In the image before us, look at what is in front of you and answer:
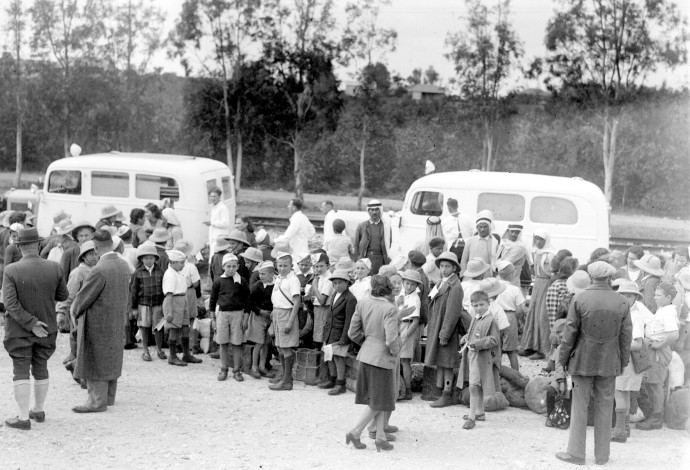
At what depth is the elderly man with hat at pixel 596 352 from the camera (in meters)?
7.12

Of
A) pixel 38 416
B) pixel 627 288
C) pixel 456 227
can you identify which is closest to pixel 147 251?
pixel 38 416

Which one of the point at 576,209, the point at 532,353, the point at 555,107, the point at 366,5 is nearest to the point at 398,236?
the point at 576,209

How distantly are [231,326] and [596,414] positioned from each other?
14.1 feet

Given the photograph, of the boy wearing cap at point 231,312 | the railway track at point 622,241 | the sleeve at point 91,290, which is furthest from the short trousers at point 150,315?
the railway track at point 622,241

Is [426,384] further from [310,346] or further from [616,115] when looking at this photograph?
[616,115]

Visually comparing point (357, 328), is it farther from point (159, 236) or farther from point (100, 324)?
point (159, 236)

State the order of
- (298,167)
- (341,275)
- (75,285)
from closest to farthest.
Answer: (341,275) < (75,285) < (298,167)

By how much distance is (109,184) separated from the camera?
16906mm

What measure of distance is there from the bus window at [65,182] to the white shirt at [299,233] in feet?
18.5

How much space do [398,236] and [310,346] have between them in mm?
5847

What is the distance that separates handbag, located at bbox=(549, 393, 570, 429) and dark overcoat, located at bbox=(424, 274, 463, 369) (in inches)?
44.8

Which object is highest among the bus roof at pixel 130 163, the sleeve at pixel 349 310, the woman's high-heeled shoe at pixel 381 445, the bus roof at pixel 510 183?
the bus roof at pixel 130 163

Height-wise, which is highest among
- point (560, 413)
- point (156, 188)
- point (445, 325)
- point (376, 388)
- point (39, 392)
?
point (156, 188)

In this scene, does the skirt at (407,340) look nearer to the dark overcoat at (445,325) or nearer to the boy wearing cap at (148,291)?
the dark overcoat at (445,325)
